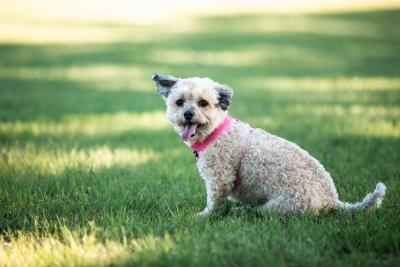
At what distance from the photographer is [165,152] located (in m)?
9.20

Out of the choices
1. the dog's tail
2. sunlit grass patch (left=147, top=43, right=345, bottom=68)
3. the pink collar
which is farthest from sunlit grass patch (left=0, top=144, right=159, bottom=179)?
sunlit grass patch (left=147, top=43, right=345, bottom=68)

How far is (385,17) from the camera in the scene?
32.2m

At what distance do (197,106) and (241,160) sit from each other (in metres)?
0.82

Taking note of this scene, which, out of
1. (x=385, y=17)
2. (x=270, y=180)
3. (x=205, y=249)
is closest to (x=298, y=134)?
(x=270, y=180)

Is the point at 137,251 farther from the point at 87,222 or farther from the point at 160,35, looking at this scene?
the point at 160,35

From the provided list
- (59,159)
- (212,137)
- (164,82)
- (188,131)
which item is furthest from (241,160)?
(59,159)

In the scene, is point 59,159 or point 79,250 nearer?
point 79,250

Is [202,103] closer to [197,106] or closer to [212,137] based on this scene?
[197,106]

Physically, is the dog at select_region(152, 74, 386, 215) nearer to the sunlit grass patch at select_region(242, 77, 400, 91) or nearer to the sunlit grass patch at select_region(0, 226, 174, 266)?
the sunlit grass patch at select_region(0, 226, 174, 266)

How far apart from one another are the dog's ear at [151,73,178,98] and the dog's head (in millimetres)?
98

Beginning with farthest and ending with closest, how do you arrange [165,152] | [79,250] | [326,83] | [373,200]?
[326,83] < [165,152] < [373,200] < [79,250]

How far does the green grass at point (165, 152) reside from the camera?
15.4 ft

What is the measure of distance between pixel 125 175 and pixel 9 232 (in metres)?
2.52

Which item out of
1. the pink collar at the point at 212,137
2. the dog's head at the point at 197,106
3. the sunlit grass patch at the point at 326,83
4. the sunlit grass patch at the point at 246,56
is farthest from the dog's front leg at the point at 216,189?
the sunlit grass patch at the point at 246,56
